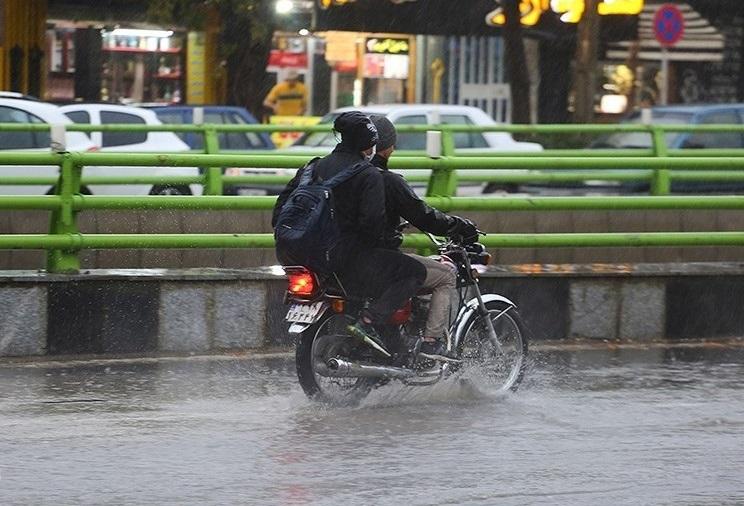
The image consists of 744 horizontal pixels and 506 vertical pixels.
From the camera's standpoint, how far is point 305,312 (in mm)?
8250

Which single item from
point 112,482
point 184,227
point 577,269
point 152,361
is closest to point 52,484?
point 112,482

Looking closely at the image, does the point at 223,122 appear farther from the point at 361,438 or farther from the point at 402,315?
the point at 361,438

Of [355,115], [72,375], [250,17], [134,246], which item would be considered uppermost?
[250,17]

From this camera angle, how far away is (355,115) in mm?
8383

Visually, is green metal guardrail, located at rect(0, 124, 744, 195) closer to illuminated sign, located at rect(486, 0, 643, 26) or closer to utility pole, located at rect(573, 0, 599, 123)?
utility pole, located at rect(573, 0, 599, 123)

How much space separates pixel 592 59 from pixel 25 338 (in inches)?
655

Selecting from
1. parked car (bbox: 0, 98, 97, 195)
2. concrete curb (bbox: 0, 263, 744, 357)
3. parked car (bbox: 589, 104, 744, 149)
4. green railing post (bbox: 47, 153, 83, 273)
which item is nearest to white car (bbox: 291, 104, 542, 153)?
parked car (bbox: 589, 104, 744, 149)

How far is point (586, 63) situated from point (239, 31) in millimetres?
6765

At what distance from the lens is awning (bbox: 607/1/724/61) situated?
3300 centimetres

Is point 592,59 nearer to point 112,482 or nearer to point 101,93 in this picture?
Answer: point 101,93

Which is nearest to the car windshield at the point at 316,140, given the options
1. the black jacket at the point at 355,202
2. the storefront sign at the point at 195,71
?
the black jacket at the point at 355,202

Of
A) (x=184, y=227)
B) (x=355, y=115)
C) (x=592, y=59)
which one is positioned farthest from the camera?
(x=592, y=59)

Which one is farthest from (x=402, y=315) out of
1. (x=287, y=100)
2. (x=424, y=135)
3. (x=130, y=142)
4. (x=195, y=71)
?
(x=195, y=71)

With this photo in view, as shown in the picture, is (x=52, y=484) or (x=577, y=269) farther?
(x=577, y=269)
